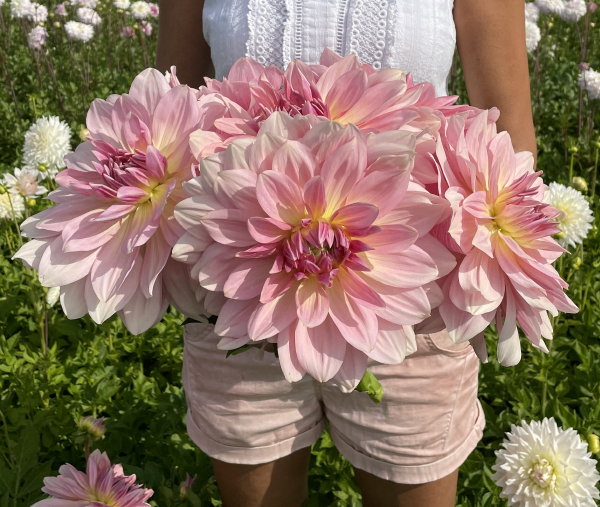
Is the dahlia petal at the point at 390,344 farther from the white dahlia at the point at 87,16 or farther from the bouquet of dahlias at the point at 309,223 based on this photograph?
the white dahlia at the point at 87,16

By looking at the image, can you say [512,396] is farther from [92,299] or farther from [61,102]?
[61,102]

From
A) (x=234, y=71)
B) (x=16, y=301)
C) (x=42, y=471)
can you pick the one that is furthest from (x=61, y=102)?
(x=234, y=71)

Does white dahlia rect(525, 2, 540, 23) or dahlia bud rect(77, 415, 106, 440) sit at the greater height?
white dahlia rect(525, 2, 540, 23)

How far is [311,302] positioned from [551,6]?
200 inches

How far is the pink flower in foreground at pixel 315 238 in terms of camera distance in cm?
55

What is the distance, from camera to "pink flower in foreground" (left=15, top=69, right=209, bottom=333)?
0.60 m

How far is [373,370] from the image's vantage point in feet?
3.71

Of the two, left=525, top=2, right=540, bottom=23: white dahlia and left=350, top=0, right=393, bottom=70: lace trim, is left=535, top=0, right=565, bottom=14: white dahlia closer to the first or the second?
left=525, top=2, right=540, bottom=23: white dahlia

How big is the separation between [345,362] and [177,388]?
6.30 ft

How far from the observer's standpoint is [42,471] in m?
1.61

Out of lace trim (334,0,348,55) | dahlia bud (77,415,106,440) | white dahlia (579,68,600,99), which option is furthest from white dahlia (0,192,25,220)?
white dahlia (579,68,600,99)

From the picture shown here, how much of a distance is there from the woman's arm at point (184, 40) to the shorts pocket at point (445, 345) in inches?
27.8

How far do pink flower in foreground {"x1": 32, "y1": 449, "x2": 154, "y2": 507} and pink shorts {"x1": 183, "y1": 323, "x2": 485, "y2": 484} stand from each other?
266 millimetres

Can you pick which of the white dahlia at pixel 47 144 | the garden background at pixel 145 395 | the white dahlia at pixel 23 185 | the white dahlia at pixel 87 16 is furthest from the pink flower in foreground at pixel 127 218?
the white dahlia at pixel 87 16
